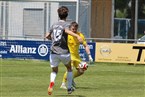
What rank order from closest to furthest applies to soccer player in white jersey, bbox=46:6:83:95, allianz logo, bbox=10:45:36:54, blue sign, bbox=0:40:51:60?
soccer player in white jersey, bbox=46:6:83:95, blue sign, bbox=0:40:51:60, allianz logo, bbox=10:45:36:54

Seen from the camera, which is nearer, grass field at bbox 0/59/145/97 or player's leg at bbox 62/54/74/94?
player's leg at bbox 62/54/74/94

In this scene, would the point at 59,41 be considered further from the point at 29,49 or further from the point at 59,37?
the point at 29,49

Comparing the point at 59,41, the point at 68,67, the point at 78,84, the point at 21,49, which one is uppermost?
the point at 59,41

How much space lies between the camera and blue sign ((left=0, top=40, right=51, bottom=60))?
103 feet

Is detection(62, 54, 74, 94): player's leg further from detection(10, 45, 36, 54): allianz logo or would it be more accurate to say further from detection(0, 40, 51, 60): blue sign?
detection(10, 45, 36, 54): allianz logo

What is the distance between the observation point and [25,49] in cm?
3155

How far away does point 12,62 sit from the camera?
98.4ft

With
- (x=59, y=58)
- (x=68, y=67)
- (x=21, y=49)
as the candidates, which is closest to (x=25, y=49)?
(x=21, y=49)

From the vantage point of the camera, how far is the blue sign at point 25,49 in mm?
31250

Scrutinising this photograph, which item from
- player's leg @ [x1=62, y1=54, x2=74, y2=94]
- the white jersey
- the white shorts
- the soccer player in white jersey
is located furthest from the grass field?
the white jersey

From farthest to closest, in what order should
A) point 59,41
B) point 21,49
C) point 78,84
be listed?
point 21,49
point 78,84
point 59,41

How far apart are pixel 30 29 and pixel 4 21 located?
159cm

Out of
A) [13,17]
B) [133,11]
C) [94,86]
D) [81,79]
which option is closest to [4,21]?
[13,17]

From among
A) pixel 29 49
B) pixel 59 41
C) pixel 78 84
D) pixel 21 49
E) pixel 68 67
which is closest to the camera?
pixel 59 41
